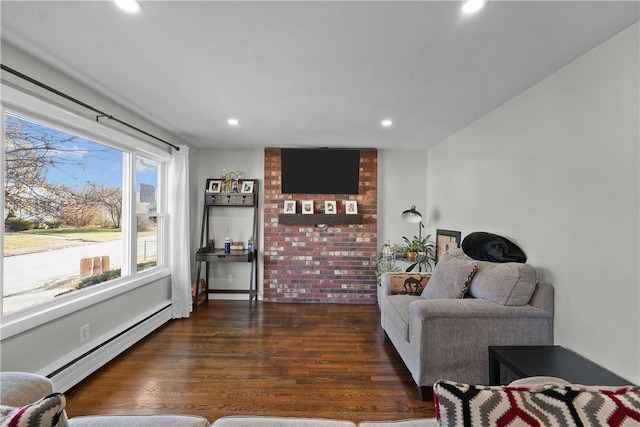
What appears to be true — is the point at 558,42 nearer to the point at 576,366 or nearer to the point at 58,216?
the point at 576,366

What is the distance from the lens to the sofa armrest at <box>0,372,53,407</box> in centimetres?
91

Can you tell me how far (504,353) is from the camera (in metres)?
1.71

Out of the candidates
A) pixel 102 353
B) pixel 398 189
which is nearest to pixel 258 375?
pixel 102 353

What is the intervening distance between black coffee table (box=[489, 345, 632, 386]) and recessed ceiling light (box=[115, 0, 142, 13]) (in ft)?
8.65

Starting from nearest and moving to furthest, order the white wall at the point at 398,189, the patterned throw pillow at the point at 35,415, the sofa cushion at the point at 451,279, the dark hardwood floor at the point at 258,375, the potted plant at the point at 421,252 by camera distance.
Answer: the patterned throw pillow at the point at 35,415, the dark hardwood floor at the point at 258,375, the sofa cushion at the point at 451,279, the potted plant at the point at 421,252, the white wall at the point at 398,189

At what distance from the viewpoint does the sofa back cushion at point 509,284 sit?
1.91 meters

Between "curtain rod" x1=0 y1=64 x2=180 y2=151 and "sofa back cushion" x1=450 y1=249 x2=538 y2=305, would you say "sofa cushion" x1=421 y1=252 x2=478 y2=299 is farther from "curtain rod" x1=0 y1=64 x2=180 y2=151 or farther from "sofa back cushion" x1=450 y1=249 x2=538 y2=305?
"curtain rod" x1=0 y1=64 x2=180 y2=151

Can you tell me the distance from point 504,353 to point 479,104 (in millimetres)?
1939

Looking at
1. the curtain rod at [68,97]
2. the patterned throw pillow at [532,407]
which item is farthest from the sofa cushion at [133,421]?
the curtain rod at [68,97]

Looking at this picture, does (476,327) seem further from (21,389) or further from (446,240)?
(21,389)

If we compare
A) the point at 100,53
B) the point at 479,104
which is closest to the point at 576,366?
the point at 479,104

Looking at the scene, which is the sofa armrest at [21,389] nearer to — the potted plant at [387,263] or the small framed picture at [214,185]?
the small framed picture at [214,185]

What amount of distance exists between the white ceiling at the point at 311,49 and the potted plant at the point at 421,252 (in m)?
1.76

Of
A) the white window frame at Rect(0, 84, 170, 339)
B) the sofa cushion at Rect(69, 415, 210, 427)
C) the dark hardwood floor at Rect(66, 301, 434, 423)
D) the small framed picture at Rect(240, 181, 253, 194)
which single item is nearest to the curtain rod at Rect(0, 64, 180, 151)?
the white window frame at Rect(0, 84, 170, 339)
